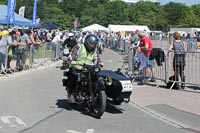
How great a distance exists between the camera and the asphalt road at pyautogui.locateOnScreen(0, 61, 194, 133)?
7.82 meters

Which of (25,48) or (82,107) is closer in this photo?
(82,107)

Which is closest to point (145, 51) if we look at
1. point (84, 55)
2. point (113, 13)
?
point (84, 55)

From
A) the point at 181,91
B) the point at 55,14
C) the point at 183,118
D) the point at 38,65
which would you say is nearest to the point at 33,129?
the point at 183,118

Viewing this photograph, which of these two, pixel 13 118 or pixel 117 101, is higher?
pixel 117 101

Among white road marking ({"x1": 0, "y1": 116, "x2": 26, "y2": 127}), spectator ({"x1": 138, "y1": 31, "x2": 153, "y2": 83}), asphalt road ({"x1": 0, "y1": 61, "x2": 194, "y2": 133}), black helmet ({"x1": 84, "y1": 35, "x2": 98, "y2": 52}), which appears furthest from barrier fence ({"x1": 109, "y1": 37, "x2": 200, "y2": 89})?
white road marking ({"x1": 0, "y1": 116, "x2": 26, "y2": 127})

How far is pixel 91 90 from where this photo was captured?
29.5 feet

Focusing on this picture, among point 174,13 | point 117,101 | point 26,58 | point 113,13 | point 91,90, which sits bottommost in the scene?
point 117,101

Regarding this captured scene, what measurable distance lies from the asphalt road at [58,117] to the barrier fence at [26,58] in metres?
4.19

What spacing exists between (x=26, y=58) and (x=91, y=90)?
10.6 meters

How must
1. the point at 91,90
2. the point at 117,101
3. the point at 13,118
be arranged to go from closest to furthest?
1. the point at 13,118
2. the point at 91,90
3. the point at 117,101

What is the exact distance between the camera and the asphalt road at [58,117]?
7816 millimetres

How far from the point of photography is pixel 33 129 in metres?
7.64

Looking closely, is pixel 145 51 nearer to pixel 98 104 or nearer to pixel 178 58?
pixel 178 58

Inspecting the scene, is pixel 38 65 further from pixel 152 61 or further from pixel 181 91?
pixel 181 91
